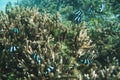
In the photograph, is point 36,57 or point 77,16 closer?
point 36,57

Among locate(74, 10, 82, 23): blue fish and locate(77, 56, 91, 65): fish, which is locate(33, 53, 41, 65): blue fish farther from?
locate(74, 10, 82, 23): blue fish

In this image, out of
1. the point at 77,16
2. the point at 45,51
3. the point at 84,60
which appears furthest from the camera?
the point at 77,16

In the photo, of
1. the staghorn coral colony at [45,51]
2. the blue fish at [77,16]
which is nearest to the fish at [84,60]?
the staghorn coral colony at [45,51]

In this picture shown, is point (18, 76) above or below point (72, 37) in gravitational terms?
below

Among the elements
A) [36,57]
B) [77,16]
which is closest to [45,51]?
[36,57]

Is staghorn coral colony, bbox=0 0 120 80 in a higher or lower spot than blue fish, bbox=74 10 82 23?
higher

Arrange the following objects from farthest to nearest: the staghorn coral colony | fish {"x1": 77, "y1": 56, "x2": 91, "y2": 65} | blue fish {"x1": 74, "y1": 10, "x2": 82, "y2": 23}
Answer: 1. blue fish {"x1": 74, "y1": 10, "x2": 82, "y2": 23}
2. fish {"x1": 77, "y1": 56, "x2": 91, "y2": 65}
3. the staghorn coral colony

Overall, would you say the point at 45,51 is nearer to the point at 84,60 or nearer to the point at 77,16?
the point at 84,60

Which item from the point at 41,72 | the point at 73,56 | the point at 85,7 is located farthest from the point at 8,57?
the point at 85,7

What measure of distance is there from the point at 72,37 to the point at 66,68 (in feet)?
5.70

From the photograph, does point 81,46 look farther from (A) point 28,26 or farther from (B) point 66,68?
(A) point 28,26

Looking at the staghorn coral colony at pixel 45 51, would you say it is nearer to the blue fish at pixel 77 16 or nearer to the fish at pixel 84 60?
the fish at pixel 84 60

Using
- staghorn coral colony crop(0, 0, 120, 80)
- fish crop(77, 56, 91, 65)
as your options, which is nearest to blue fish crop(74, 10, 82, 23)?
staghorn coral colony crop(0, 0, 120, 80)

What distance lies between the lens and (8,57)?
960 centimetres
